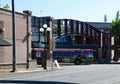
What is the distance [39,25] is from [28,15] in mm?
14955

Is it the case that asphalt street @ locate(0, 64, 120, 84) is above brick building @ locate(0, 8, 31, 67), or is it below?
below

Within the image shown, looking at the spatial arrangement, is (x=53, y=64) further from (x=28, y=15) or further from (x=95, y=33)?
(x=95, y=33)

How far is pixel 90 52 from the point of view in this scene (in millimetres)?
76875

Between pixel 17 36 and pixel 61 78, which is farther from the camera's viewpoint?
pixel 17 36

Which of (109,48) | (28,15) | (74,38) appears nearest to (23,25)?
(28,15)

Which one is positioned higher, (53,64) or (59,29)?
(59,29)

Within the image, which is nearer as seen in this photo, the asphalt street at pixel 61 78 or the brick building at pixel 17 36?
the asphalt street at pixel 61 78

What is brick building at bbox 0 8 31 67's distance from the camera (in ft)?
137

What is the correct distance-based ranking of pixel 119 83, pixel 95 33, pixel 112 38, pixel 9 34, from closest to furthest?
1. pixel 119 83
2. pixel 9 34
3. pixel 95 33
4. pixel 112 38

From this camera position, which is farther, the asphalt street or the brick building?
the brick building

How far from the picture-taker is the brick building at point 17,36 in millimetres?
41906

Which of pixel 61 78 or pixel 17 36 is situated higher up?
pixel 17 36

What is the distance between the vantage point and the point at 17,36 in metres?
44.2

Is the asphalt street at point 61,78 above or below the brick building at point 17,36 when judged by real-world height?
below
